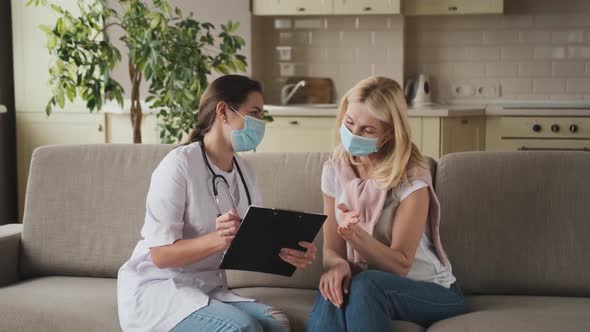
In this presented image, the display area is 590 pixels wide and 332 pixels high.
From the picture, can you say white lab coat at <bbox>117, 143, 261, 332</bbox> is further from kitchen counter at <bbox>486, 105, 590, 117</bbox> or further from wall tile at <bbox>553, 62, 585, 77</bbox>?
wall tile at <bbox>553, 62, 585, 77</bbox>

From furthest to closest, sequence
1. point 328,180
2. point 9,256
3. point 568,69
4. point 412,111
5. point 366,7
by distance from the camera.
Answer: point 568,69, point 366,7, point 412,111, point 9,256, point 328,180

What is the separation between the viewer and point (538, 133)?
16.5 feet

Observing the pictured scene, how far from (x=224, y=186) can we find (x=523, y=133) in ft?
10.2

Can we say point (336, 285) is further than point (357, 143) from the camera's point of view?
No

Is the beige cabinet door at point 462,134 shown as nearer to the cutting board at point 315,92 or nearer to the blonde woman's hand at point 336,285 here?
the cutting board at point 315,92

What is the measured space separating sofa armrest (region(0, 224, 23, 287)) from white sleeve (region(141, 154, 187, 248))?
75 cm

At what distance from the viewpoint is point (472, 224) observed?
2662 millimetres

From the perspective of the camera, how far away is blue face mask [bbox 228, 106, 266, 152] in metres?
2.35

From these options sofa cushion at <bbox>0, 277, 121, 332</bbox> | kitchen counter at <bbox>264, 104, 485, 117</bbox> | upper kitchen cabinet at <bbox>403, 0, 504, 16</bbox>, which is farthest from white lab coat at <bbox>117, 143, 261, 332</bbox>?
upper kitchen cabinet at <bbox>403, 0, 504, 16</bbox>

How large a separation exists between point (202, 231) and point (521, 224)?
1.01 meters

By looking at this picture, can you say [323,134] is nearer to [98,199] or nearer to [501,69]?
[501,69]

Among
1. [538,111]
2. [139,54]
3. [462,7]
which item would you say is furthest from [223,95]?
[462,7]

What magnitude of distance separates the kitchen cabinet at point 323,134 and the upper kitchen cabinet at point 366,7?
2.34 ft

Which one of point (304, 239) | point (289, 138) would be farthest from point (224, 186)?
point (289, 138)
